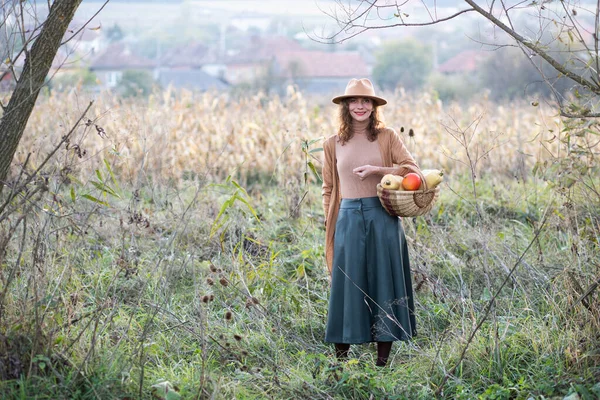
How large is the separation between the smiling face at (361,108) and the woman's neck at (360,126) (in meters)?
0.04

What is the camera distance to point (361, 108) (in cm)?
475

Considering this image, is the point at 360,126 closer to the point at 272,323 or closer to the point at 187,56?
the point at 272,323

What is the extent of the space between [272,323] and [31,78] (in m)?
2.24

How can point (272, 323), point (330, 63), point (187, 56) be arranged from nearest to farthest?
point (272, 323)
point (330, 63)
point (187, 56)

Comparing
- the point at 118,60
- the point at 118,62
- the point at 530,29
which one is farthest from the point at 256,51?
the point at 530,29

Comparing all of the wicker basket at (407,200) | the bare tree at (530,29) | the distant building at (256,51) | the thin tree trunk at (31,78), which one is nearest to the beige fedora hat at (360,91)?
the bare tree at (530,29)

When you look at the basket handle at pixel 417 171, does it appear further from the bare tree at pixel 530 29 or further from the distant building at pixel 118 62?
the distant building at pixel 118 62

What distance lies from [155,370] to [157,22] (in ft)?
401

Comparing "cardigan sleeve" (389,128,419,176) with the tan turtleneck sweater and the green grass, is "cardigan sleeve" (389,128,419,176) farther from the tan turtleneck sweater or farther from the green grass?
the green grass

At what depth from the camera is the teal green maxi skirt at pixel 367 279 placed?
4617 millimetres

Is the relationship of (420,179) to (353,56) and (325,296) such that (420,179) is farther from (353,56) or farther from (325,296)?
(353,56)

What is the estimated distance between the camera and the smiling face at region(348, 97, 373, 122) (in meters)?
4.75

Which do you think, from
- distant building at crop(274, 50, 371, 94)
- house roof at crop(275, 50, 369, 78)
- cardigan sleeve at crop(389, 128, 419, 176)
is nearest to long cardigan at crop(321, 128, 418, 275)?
cardigan sleeve at crop(389, 128, 419, 176)

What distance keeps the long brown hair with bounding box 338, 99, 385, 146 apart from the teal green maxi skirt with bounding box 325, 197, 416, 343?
0.40 meters
